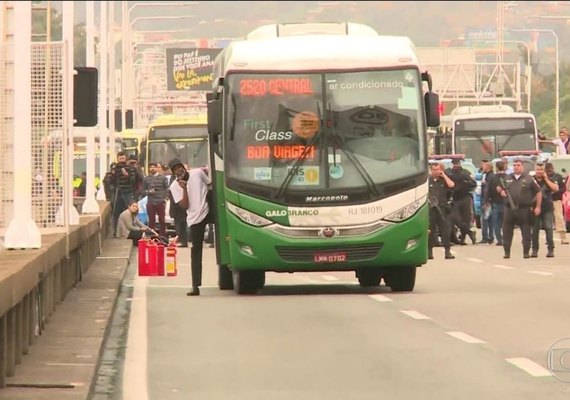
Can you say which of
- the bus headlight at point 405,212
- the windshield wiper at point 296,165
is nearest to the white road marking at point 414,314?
the bus headlight at point 405,212

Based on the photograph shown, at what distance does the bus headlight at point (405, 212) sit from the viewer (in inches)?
899

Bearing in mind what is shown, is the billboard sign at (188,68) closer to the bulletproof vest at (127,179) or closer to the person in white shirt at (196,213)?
the bulletproof vest at (127,179)

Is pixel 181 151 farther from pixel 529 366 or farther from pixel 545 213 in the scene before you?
pixel 529 366

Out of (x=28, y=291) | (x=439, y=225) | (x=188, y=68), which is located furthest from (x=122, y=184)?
(x=188, y=68)

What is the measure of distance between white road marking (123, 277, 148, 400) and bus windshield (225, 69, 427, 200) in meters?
2.14

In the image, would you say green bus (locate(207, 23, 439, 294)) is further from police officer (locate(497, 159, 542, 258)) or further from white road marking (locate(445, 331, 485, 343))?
police officer (locate(497, 159, 542, 258))

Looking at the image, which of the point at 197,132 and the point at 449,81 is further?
the point at 449,81

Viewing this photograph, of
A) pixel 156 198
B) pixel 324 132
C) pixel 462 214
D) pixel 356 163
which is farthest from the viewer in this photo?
pixel 156 198

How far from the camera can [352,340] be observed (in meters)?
16.2

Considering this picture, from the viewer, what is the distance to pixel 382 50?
928 inches

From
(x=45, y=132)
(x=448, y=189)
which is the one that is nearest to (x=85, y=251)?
(x=45, y=132)

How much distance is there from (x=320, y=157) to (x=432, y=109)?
1.42 meters

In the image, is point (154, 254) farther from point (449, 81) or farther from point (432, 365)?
point (449, 81)

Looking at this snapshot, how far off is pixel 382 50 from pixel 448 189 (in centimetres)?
1304
